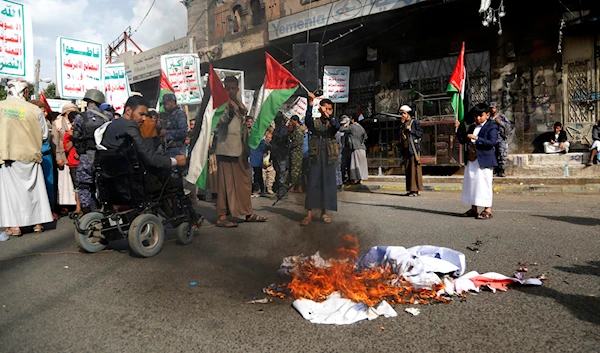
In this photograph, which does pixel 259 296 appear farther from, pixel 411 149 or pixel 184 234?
pixel 411 149

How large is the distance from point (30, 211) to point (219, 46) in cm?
1725

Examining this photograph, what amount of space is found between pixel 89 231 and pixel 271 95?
264 cm

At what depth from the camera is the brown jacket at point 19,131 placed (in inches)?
251

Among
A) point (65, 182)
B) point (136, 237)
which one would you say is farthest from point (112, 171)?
point (65, 182)

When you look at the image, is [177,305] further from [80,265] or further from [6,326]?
[80,265]

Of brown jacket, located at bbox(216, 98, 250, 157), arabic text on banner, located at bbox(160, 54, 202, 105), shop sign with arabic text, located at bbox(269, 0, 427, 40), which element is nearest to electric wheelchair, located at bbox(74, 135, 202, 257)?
brown jacket, located at bbox(216, 98, 250, 157)

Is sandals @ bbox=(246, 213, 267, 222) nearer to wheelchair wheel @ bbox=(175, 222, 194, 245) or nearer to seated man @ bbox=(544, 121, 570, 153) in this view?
wheelchair wheel @ bbox=(175, 222, 194, 245)

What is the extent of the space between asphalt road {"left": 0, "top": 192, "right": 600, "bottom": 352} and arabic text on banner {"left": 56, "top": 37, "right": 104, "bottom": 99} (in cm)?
514

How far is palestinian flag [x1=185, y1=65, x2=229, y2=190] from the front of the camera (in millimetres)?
5758

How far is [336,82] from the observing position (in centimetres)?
1728

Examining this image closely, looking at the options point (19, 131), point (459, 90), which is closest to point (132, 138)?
point (19, 131)

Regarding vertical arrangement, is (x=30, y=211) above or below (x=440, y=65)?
below

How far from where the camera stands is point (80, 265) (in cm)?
480

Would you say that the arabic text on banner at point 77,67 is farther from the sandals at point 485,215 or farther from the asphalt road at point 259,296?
the sandals at point 485,215
